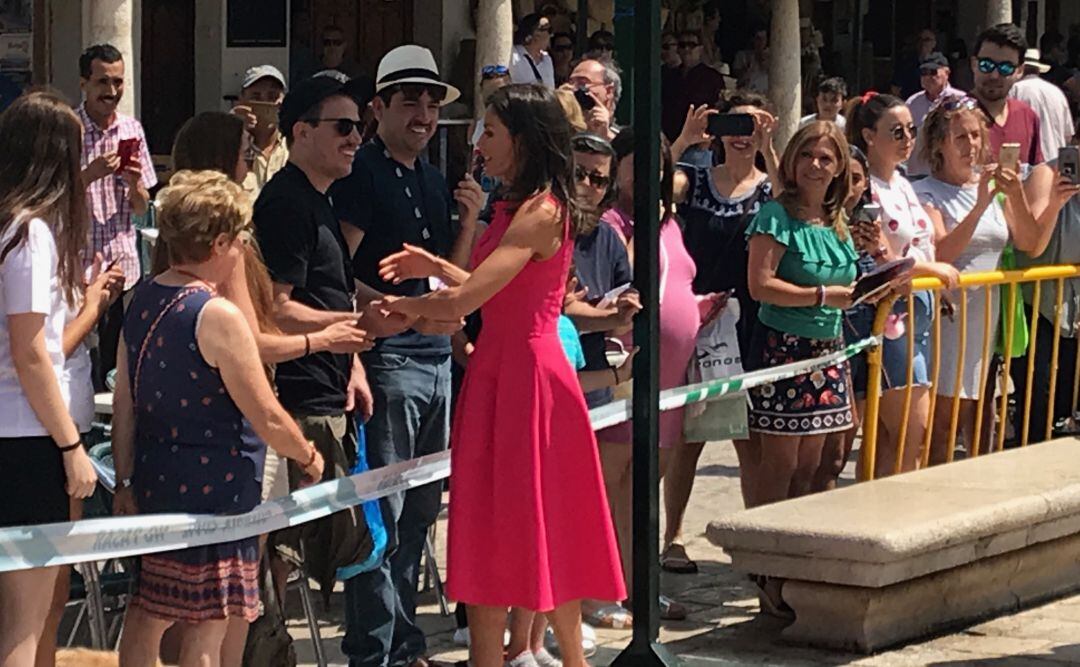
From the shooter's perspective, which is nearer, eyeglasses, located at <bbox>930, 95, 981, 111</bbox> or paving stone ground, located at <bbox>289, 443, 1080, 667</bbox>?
paving stone ground, located at <bbox>289, 443, 1080, 667</bbox>

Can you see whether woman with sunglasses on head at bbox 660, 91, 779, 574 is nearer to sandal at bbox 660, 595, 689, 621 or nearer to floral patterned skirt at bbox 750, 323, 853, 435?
floral patterned skirt at bbox 750, 323, 853, 435

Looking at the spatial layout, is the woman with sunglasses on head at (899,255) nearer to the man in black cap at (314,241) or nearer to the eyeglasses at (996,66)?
the eyeglasses at (996,66)

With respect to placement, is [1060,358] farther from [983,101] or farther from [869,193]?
[869,193]

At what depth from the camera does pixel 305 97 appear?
6.44 metres

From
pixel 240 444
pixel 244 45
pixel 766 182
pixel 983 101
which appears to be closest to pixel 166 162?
pixel 244 45

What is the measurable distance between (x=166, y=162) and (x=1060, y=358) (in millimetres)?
9662

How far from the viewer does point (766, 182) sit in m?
8.59

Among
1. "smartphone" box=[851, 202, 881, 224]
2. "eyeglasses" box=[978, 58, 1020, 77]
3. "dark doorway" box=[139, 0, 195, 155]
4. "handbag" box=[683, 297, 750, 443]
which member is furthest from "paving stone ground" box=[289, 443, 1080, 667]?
"dark doorway" box=[139, 0, 195, 155]

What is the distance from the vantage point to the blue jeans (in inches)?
263

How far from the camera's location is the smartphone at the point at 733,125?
8383 mm

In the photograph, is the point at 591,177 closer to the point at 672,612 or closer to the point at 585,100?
the point at 585,100

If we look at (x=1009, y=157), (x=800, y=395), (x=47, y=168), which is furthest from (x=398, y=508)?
(x=1009, y=157)

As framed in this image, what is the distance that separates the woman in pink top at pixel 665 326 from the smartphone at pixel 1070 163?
7.25ft

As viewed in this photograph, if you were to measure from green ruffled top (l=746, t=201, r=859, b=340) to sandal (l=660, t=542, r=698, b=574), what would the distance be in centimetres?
106
